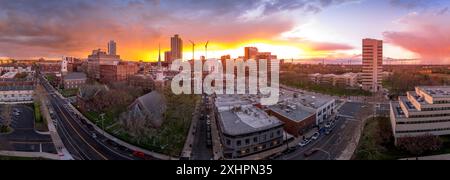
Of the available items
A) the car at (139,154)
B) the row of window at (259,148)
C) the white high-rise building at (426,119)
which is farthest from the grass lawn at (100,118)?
the white high-rise building at (426,119)

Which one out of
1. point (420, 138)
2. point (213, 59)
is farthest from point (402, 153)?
point (213, 59)

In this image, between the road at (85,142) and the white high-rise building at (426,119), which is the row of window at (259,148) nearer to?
the road at (85,142)

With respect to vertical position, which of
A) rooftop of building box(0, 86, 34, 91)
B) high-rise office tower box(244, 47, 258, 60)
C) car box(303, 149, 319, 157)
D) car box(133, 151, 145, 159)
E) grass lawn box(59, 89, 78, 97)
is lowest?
→ car box(303, 149, 319, 157)

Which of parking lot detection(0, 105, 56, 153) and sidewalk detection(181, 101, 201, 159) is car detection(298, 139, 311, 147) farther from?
parking lot detection(0, 105, 56, 153)

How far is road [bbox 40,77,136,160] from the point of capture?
7082 millimetres

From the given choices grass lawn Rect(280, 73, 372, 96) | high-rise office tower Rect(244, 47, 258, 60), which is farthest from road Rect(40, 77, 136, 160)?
high-rise office tower Rect(244, 47, 258, 60)

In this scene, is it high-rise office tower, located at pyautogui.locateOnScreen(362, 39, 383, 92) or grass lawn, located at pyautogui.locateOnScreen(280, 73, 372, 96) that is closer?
grass lawn, located at pyautogui.locateOnScreen(280, 73, 372, 96)

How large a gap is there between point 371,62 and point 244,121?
16.5 metres

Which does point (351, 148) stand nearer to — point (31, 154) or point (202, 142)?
point (202, 142)

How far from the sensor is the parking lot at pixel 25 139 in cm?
736

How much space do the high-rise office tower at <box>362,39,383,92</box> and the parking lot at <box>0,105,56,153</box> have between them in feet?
66.3

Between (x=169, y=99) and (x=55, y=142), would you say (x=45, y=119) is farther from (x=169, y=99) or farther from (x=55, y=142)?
(x=169, y=99)
